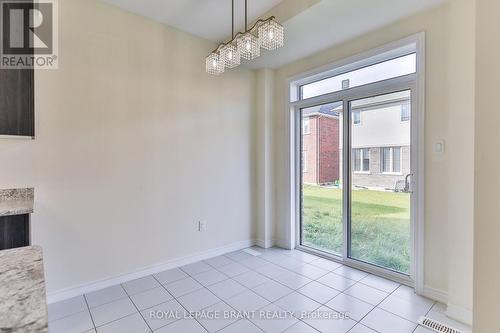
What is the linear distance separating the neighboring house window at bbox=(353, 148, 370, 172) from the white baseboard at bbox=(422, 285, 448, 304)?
1254mm

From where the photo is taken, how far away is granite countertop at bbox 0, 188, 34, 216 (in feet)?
5.63

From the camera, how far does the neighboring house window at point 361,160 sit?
284cm

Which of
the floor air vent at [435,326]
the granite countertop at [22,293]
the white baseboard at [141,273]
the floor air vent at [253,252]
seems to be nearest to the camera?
the granite countertop at [22,293]

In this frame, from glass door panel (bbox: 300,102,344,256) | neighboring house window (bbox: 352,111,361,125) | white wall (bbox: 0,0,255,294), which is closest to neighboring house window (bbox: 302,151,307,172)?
glass door panel (bbox: 300,102,344,256)

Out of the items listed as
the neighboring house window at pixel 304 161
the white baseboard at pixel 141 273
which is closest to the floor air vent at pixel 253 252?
the white baseboard at pixel 141 273

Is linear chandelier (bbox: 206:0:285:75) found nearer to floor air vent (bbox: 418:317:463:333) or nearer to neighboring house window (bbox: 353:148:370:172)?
neighboring house window (bbox: 353:148:370:172)

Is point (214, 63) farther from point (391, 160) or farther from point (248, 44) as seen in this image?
point (391, 160)

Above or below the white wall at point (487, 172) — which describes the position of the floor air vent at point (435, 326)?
below

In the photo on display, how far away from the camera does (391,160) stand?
264 cm

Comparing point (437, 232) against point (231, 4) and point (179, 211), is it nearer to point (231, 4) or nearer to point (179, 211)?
point (179, 211)

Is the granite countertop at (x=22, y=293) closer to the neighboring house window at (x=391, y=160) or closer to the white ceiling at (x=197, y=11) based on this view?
the white ceiling at (x=197, y=11)

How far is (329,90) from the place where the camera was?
3.19 meters

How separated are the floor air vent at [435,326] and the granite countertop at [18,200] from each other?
3021mm

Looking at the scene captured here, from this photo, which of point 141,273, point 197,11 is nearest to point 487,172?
point 197,11
